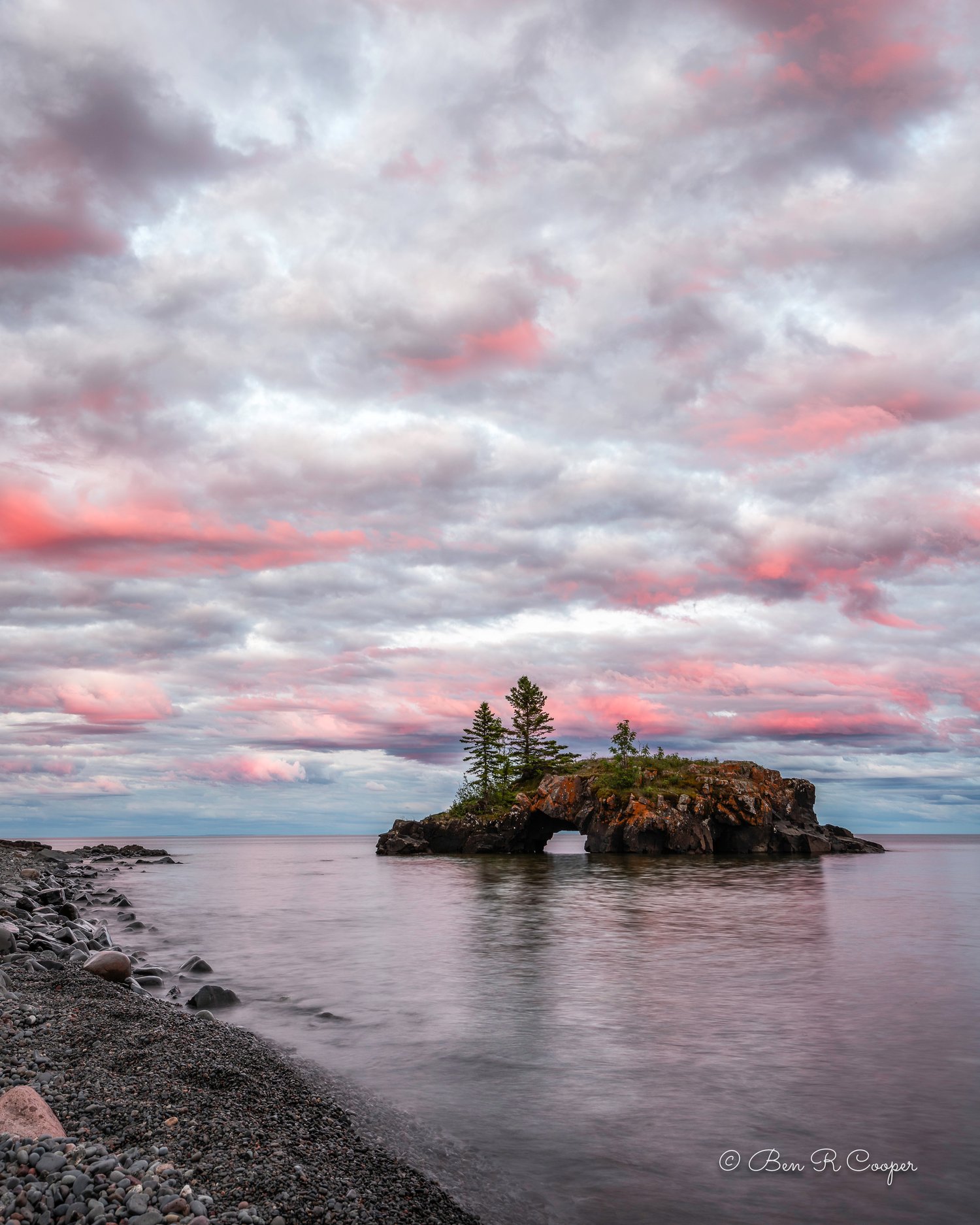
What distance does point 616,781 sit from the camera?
95875 mm

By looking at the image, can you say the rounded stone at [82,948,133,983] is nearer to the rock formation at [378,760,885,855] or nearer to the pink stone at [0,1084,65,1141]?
the pink stone at [0,1084,65,1141]

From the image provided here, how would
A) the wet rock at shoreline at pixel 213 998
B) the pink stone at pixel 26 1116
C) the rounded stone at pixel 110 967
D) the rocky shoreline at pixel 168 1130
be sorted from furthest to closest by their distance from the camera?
the wet rock at shoreline at pixel 213 998 → the rounded stone at pixel 110 967 → the pink stone at pixel 26 1116 → the rocky shoreline at pixel 168 1130

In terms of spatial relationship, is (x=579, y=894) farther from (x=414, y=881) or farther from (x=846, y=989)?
(x=846, y=989)

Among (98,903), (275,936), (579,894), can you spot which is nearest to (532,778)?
(579,894)

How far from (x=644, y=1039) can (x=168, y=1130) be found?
10.6 metres

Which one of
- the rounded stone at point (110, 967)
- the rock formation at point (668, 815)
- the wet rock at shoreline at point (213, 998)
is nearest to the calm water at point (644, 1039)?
the wet rock at shoreline at point (213, 998)

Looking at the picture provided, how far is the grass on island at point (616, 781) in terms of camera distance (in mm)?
92875

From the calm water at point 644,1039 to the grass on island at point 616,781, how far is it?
51.7 meters

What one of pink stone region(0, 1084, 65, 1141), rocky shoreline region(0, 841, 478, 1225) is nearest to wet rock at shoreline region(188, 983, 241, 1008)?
rocky shoreline region(0, 841, 478, 1225)

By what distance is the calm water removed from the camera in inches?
373

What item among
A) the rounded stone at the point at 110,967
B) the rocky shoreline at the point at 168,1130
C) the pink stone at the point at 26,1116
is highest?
the pink stone at the point at 26,1116

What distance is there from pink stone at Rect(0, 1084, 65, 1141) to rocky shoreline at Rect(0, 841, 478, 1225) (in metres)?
0.05

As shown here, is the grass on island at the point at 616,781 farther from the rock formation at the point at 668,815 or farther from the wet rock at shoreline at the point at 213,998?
the wet rock at shoreline at the point at 213,998

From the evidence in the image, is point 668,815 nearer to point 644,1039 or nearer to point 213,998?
point 644,1039
